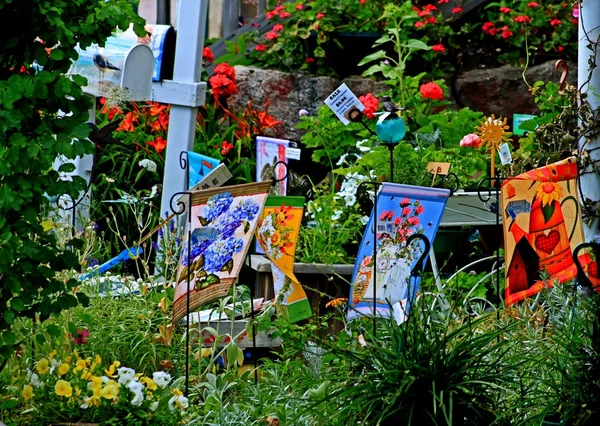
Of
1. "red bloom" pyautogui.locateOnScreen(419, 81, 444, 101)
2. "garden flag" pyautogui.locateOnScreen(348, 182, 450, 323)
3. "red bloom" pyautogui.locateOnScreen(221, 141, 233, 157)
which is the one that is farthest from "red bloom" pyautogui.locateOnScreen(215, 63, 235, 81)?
"garden flag" pyautogui.locateOnScreen(348, 182, 450, 323)

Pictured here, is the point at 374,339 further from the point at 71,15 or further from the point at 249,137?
the point at 249,137

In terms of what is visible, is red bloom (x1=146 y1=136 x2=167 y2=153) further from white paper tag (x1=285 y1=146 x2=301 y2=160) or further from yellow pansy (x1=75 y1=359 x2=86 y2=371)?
yellow pansy (x1=75 y1=359 x2=86 y2=371)

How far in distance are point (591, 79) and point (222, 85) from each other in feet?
11.6

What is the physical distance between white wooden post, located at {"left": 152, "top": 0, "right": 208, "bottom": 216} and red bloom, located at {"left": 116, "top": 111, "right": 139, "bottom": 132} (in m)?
1.42

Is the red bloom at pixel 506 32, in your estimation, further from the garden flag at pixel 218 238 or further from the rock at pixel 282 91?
the garden flag at pixel 218 238

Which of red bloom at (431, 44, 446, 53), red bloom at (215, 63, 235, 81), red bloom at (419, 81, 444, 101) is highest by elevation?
red bloom at (431, 44, 446, 53)

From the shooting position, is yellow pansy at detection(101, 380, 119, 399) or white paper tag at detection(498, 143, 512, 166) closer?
yellow pansy at detection(101, 380, 119, 399)

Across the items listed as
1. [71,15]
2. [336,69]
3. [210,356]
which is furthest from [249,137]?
[71,15]

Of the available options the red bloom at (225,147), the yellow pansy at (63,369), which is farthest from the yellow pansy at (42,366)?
the red bloom at (225,147)

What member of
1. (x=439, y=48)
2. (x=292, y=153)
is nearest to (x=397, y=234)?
(x=292, y=153)

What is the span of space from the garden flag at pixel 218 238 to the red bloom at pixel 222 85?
10.7 feet

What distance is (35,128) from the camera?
319 centimetres

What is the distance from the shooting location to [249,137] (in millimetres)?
6891

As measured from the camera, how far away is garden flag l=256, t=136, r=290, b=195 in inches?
201
